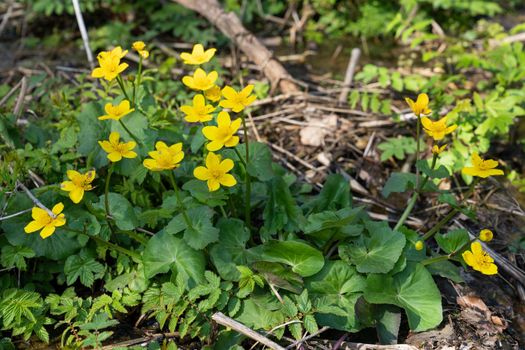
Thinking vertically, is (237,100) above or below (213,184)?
above

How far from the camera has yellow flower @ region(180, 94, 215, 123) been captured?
2.12 m

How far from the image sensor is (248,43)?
3.94 meters

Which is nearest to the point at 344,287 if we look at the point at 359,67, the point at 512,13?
the point at 359,67

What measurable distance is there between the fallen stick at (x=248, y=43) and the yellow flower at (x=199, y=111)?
1.72m

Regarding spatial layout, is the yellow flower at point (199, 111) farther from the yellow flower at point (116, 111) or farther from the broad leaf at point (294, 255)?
the broad leaf at point (294, 255)

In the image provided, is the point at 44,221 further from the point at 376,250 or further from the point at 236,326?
the point at 376,250

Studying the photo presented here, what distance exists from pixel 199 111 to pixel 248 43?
77.2 inches

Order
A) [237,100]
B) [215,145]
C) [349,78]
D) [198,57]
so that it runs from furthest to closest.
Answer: [349,78] → [198,57] → [237,100] → [215,145]

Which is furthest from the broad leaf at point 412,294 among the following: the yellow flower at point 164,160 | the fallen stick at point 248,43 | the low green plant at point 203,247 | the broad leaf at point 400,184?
the fallen stick at point 248,43

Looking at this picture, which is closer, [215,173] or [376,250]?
[215,173]

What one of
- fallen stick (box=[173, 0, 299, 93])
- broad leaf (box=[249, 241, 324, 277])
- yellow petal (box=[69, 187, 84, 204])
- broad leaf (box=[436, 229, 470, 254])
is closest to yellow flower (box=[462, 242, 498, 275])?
broad leaf (box=[436, 229, 470, 254])

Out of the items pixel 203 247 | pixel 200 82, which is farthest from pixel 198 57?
pixel 203 247

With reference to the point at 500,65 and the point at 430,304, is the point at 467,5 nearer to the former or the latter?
the point at 500,65

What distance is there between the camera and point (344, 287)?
2.22m
